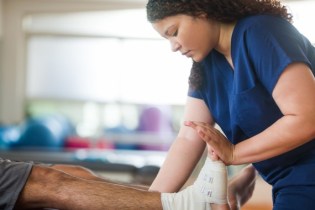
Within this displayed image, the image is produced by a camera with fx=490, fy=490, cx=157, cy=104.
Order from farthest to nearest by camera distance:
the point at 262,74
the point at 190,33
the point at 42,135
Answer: the point at 42,135
the point at 190,33
the point at 262,74

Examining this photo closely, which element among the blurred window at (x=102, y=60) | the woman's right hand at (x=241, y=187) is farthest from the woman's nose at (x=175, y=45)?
the blurred window at (x=102, y=60)

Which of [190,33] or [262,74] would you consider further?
[190,33]

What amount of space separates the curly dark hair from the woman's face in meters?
0.02

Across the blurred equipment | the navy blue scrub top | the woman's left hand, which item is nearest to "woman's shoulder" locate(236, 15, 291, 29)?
the navy blue scrub top

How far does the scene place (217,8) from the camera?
1.45 metres

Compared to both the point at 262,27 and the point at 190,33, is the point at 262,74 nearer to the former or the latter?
the point at 262,27

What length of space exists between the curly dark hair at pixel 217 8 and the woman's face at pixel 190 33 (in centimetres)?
2

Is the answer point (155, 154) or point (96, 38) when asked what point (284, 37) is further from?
point (96, 38)

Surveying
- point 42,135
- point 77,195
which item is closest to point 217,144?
point 77,195

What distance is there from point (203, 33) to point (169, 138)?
4.79 metres

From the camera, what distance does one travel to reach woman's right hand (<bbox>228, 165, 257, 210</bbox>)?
1.93 metres

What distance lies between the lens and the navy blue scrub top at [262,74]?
1.30 meters

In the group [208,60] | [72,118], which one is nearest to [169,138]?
[72,118]

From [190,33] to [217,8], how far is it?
0.11 metres
